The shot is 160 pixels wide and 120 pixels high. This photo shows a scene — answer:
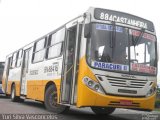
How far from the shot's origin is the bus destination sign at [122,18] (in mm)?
10773

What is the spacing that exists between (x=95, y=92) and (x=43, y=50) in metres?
5.18

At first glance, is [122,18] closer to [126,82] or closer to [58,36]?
[126,82]

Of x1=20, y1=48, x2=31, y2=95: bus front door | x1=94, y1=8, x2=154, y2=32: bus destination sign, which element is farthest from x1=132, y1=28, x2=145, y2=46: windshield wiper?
x1=20, y1=48, x2=31, y2=95: bus front door

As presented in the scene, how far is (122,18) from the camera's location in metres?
11.0

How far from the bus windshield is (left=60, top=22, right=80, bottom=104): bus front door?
0.76 metres

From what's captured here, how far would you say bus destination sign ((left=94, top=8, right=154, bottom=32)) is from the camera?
1077 centimetres

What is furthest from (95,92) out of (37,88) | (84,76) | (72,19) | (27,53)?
(27,53)

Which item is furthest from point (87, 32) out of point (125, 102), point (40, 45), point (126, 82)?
point (40, 45)

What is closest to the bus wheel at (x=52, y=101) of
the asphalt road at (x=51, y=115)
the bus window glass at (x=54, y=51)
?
the asphalt road at (x=51, y=115)

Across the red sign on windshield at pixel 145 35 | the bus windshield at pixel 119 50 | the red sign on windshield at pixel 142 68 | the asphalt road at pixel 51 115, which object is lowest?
the asphalt road at pixel 51 115

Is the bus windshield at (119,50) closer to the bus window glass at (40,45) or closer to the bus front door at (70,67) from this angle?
the bus front door at (70,67)

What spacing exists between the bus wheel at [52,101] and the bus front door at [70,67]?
0.96 metres

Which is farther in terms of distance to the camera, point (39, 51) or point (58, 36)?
point (39, 51)

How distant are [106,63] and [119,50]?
58 centimetres
